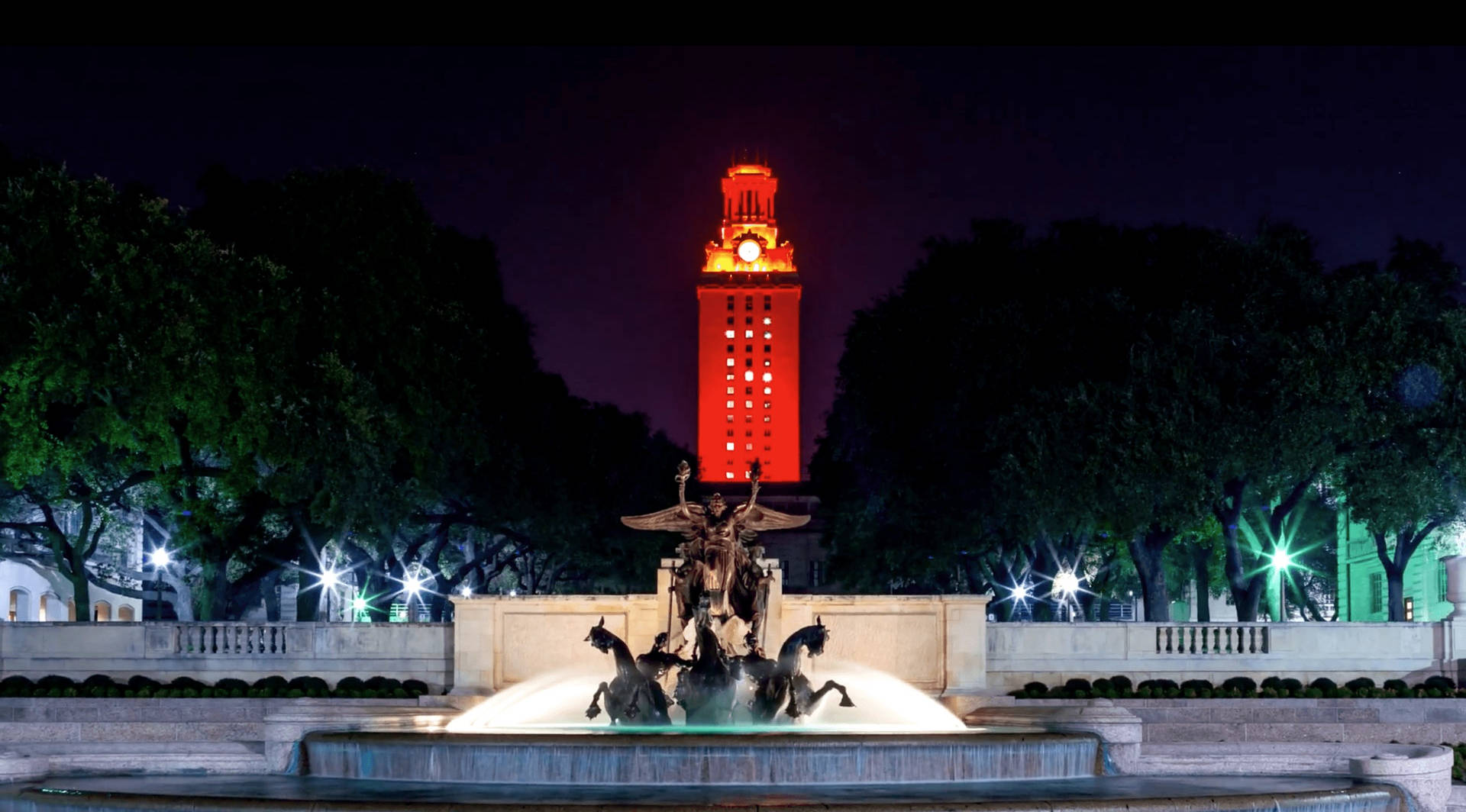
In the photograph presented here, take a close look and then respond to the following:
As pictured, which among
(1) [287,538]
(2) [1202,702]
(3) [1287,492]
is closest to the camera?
(2) [1202,702]

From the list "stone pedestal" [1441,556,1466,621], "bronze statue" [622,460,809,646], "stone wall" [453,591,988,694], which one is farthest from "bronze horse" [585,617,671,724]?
"stone pedestal" [1441,556,1466,621]

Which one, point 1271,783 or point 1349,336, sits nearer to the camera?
point 1271,783

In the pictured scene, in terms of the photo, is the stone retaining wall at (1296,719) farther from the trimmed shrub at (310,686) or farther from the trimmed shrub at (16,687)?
the trimmed shrub at (16,687)

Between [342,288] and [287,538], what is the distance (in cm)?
793

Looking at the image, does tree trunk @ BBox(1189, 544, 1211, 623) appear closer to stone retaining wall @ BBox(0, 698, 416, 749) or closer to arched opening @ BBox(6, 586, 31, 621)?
stone retaining wall @ BBox(0, 698, 416, 749)

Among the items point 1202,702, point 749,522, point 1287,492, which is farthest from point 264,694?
point 1287,492

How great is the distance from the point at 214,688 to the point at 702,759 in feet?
56.2

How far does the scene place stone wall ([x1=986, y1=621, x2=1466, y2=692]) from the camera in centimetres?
4566

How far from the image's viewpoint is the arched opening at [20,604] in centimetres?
7781

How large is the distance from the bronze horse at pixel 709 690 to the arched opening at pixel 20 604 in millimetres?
48781

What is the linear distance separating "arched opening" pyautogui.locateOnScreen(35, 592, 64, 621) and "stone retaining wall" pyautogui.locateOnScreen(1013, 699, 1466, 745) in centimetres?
5220

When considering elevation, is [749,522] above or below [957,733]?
above

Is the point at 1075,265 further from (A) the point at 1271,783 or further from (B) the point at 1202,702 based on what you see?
(A) the point at 1271,783

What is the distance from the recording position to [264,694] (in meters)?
42.4
